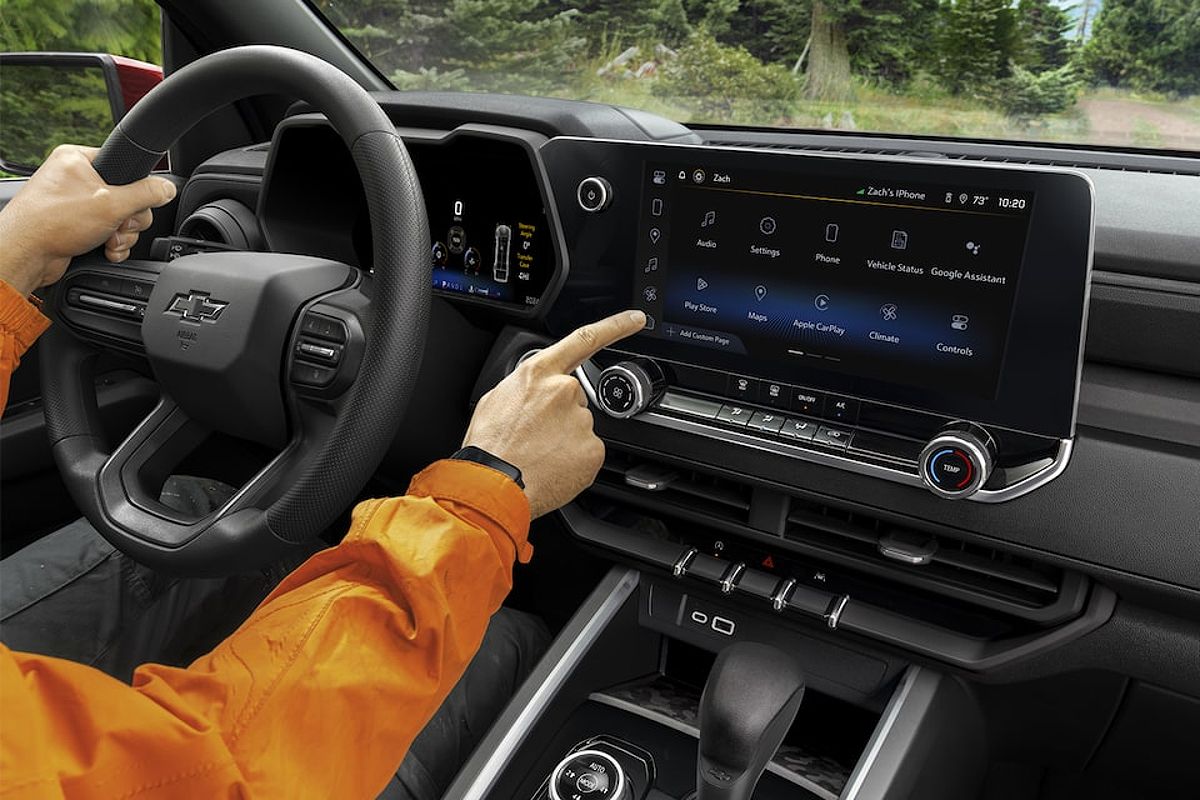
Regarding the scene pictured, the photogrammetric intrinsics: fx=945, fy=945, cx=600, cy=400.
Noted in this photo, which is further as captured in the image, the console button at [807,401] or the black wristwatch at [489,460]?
Result: the console button at [807,401]

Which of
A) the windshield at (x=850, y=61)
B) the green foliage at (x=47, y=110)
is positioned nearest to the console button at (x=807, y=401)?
the windshield at (x=850, y=61)

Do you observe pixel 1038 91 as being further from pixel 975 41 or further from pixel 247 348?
pixel 247 348

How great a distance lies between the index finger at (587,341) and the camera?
3.66 feet

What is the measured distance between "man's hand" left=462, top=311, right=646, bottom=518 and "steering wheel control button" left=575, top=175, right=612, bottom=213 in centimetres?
15

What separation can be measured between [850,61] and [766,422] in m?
2.27

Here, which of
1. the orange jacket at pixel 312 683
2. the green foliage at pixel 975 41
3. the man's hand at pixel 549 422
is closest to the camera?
the orange jacket at pixel 312 683

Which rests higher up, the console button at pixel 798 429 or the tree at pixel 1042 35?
the tree at pixel 1042 35

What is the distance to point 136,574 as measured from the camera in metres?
1.49

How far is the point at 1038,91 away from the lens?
264 cm

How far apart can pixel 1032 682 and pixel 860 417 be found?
15.8 inches

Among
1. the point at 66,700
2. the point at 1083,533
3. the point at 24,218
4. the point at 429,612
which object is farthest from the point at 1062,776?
the point at 24,218

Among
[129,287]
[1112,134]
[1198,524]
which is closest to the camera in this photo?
[1198,524]

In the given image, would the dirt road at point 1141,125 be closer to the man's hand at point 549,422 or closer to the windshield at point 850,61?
the windshield at point 850,61

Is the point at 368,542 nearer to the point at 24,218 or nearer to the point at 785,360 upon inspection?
the point at 785,360
